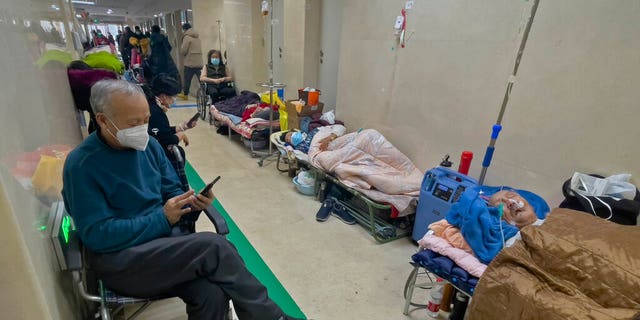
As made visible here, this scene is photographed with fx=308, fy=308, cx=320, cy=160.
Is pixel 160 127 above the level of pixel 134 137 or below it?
below

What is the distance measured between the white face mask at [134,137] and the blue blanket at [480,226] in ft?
5.41

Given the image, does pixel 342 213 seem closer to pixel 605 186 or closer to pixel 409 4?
pixel 605 186

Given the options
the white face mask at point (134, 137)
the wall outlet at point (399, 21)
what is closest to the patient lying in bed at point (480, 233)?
the white face mask at point (134, 137)

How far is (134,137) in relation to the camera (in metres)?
1.24

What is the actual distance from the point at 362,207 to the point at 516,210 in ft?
4.69

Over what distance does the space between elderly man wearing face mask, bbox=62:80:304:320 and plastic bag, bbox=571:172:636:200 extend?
5.76 feet

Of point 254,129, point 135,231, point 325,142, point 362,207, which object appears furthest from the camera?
point 254,129

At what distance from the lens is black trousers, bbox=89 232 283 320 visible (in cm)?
117

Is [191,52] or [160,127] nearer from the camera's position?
[160,127]

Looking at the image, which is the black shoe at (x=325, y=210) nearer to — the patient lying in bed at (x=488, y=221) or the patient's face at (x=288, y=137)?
the patient's face at (x=288, y=137)

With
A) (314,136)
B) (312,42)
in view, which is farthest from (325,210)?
(312,42)

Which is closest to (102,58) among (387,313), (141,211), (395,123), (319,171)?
(141,211)

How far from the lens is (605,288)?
1113 millimetres

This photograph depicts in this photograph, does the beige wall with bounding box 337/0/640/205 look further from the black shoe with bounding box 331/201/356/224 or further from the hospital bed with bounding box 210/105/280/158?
the hospital bed with bounding box 210/105/280/158
